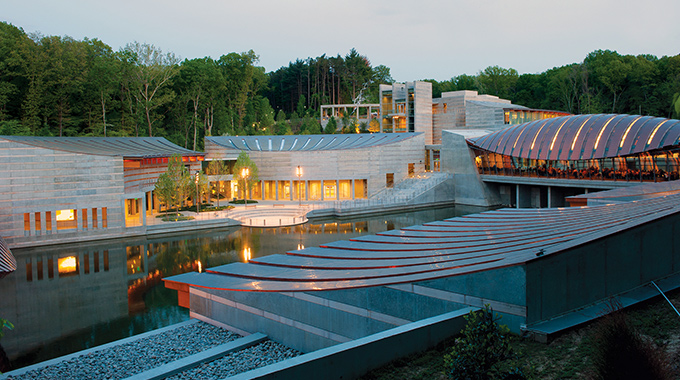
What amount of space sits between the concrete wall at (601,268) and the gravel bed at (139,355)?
9.15 m

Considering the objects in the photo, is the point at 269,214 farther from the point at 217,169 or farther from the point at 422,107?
the point at 422,107

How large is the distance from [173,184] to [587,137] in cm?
3221

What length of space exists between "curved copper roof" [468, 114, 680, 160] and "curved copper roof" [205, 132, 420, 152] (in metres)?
11.4

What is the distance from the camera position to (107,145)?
40.6 m

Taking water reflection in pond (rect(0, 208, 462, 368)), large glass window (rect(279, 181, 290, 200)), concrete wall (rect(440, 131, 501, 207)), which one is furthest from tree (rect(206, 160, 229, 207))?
concrete wall (rect(440, 131, 501, 207))

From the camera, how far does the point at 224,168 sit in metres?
48.9

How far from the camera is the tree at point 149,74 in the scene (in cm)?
5578

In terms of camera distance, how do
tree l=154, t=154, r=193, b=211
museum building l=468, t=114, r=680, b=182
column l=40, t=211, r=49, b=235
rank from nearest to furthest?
column l=40, t=211, r=49, b=235, museum building l=468, t=114, r=680, b=182, tree l=154, t=154, r=193, b=211

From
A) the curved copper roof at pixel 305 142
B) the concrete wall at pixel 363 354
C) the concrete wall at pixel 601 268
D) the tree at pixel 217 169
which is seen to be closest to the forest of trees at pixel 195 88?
the curved copper roof at pixel 305 142

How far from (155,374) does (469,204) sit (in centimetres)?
4044

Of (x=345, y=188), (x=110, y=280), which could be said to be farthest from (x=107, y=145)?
(x=345, y=188)

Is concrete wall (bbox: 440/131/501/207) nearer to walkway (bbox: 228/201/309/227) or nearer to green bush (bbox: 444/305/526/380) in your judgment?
walkway (bbox: 228/201/309/227)

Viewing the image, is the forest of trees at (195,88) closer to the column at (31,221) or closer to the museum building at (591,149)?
the column at (31,221)

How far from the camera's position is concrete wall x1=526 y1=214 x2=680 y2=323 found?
31.8ft
